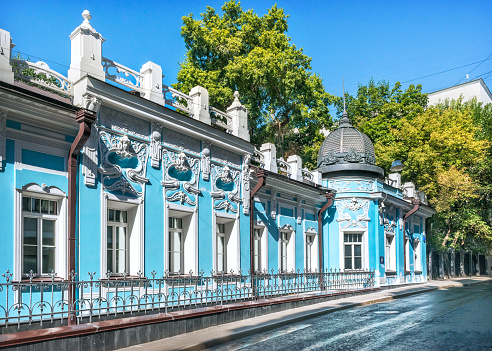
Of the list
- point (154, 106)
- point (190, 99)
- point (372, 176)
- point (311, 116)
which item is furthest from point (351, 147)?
point (154, 106)

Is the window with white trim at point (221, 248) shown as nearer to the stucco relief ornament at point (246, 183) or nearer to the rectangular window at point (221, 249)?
the rectangular window at point (221, 249)

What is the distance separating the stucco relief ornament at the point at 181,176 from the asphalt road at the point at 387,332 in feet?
13.7

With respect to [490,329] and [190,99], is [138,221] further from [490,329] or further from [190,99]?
[490,329]

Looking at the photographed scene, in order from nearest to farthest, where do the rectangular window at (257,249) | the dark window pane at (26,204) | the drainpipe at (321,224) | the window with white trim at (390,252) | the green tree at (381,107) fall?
the dark window pane at (26,204) < the rectangular window at (257,249) < the drainpipe at (321,224) < the window with white trim at (390,252) < the green tree at (381,107)

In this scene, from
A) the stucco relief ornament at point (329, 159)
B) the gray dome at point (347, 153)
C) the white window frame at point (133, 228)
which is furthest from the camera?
the stucco relief ornament at point (329, 159)

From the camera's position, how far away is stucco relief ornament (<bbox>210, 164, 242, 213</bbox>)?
14227 mm

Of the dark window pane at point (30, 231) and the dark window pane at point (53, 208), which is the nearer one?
the dark window pane at point (30, 231)

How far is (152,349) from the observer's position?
863 centimetres

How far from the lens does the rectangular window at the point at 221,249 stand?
1475 centimetres

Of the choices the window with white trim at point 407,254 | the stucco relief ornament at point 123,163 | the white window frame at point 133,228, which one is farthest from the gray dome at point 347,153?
the white window frame at point 133,228

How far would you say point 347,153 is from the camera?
22.8 metres

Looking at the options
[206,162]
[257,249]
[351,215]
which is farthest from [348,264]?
[206,162]

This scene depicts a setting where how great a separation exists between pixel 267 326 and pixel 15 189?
6.13 meters

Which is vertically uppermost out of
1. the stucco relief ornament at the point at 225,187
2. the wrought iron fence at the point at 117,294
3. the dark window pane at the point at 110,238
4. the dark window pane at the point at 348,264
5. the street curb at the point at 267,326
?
the stucco relief ornament at the point at 225,187
